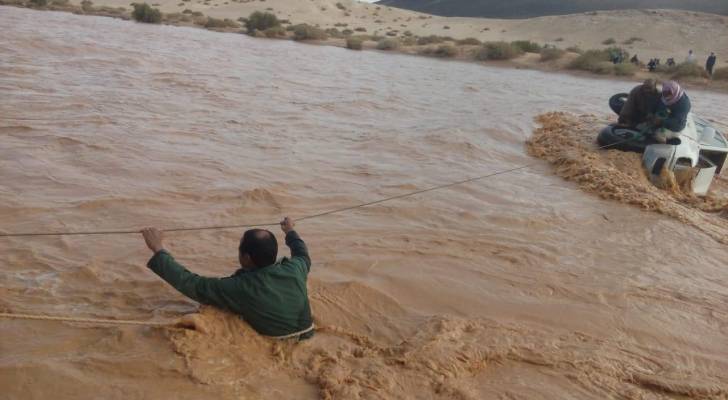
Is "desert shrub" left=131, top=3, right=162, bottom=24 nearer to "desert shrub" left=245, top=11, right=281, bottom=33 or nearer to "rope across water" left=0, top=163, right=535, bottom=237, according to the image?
"desert shrub" left=245, top=11, right=281, bottom=33

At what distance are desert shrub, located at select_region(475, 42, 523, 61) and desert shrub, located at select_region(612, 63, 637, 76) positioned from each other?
4.81 meters

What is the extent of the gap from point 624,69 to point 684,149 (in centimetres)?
1878

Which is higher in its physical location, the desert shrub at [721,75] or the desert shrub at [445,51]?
the desert shrub at [721,75]

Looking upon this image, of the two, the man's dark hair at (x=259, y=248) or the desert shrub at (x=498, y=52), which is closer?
the man's dark hair at (x=259, y=248)

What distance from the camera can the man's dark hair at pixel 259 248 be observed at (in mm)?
3498

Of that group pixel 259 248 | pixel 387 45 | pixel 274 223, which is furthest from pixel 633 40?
pixel 259 248

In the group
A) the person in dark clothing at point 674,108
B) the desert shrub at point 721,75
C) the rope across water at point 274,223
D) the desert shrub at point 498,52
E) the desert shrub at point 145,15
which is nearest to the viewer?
the rope across water at point 274,223

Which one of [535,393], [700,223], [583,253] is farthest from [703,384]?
[700,223]

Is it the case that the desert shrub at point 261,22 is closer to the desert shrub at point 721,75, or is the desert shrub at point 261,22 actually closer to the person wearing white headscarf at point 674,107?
the desert shrub at point 721,75

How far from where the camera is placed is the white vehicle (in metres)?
8.59

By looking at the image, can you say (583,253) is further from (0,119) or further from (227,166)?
(0,119)

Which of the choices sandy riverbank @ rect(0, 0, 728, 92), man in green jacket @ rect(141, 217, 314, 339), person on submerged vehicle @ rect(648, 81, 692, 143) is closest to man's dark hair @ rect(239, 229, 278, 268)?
man in green jacket @ rect(141, 217, 314, 339)

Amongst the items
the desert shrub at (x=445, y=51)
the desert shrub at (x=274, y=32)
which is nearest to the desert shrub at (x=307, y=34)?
the desert shrub at (x=274, y=32)

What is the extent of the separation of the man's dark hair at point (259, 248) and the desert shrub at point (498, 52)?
2700 cm
